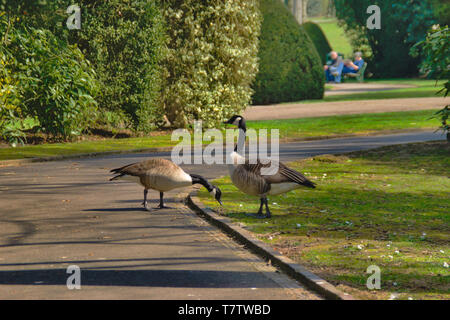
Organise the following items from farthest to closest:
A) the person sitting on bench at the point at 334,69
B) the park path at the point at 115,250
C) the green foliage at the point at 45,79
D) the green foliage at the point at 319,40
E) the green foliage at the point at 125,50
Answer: the green foliage at the point at 319,40 < the person sitting on bench at the point at 334,69 < the green foliage at the point at 125,50 < the green foliage at the point at 45,79 < the park path at the point at 115,250

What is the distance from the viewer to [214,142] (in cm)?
2650

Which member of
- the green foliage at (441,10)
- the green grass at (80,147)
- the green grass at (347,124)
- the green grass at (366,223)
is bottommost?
the green grass at (80,147)

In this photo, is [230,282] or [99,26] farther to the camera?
[99,26]

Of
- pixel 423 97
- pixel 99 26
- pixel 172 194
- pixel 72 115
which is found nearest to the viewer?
pixel 172 194

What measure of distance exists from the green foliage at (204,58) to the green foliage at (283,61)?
454 inches

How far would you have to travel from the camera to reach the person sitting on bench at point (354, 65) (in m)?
68.2

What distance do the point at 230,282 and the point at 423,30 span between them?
60.8 m

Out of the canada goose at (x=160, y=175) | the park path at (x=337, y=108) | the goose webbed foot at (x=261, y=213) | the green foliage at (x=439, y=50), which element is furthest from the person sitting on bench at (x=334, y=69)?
the goose webbed foot at (x=261, y=213)

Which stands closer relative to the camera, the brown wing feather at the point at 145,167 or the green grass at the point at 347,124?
the brown wing feather at the point at 145,167

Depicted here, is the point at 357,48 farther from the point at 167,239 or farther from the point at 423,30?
the point at 167,239

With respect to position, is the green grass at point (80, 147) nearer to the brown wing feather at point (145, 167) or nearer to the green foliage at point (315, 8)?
the brown wing feather at point (145, 167)

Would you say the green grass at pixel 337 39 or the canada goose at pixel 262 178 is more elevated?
the green grass at pixel 337 39

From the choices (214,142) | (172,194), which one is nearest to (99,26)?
(214,142)

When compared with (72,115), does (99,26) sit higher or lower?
higher
